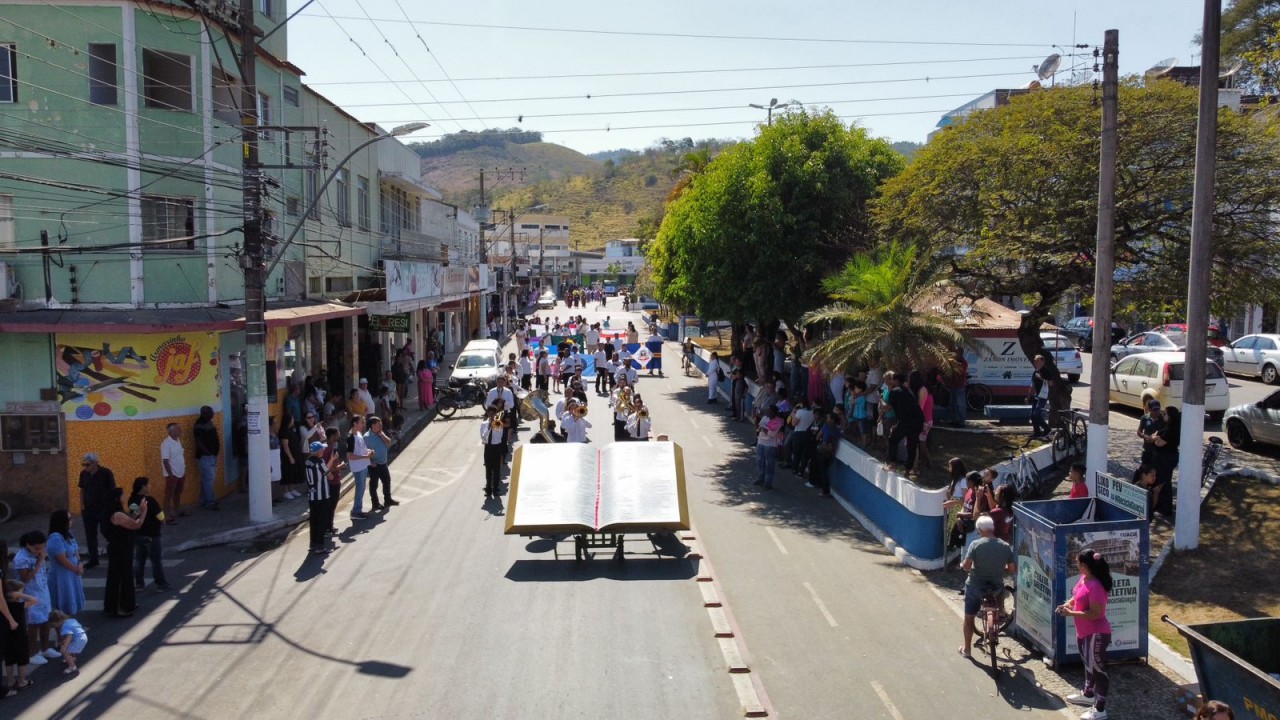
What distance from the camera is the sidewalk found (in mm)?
14523

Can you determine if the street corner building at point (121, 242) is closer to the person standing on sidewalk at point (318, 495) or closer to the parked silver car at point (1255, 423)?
the person standing on sidewalk at point (318, 495)

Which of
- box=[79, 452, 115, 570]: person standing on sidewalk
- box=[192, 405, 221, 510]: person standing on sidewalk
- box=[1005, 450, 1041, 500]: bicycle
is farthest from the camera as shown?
box=[192, 405, 221, 510]: person standing on sidewalk

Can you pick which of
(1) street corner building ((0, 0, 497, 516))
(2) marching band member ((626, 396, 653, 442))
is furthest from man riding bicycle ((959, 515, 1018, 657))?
(1) street corner building ((0, 0, 497, 516))

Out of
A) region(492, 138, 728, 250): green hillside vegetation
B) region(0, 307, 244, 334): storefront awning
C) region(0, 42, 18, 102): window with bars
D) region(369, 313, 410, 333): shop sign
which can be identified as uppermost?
region(492, 138, 728, 250): green hillside vegetation

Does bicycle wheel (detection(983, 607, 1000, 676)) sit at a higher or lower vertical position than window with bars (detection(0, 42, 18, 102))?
lower

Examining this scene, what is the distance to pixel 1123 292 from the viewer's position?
16047 mm

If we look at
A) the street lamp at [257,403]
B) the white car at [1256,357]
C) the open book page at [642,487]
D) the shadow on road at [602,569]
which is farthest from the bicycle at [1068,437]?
the white car at [1256,357]

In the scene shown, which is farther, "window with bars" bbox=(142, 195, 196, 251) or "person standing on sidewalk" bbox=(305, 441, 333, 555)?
"window with bars" bbox=(142, 195, 196, 251)

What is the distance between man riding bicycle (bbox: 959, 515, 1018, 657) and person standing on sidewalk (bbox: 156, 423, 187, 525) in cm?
1204

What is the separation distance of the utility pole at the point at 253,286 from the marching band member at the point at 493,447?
11.5 feet

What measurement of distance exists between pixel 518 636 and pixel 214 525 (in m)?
7.45

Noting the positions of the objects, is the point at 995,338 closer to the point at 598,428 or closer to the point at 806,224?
the point at 806,224

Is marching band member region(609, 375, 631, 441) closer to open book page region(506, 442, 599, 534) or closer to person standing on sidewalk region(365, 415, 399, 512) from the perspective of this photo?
person standing on sidewalk region(365, 415, 399, 512)

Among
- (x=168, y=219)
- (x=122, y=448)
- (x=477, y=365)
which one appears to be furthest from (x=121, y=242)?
→ (x=477, y=365)
